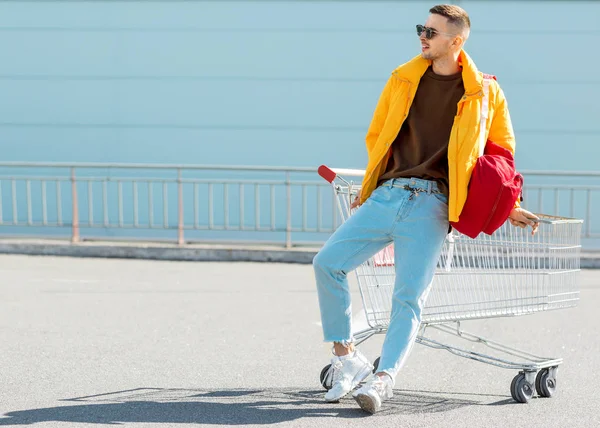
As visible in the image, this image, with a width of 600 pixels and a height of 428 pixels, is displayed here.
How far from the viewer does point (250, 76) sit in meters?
14.5

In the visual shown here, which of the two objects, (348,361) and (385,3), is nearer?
(348,361)

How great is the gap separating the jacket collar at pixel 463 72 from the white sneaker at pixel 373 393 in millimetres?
1345

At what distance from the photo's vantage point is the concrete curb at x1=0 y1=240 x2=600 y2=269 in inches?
464

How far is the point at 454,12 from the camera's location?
16.3ft

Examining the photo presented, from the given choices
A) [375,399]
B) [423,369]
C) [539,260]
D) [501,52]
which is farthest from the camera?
[501,52]

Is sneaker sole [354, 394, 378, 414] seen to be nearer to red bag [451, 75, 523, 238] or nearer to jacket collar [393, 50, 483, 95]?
red bag [451, 75, 523, 238]

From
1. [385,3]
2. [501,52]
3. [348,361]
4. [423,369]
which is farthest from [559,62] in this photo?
[348,361]

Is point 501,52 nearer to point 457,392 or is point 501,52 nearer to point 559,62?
point 559,62

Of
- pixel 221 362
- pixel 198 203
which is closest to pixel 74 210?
pixel 198 203

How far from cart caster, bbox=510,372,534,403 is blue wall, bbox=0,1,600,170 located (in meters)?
9.19

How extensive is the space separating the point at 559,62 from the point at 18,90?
7.19 m

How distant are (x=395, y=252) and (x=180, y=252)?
23.2 ft

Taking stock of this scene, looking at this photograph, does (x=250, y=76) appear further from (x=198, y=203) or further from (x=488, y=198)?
(x=488, y=198)

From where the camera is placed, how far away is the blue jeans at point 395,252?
195 inches
